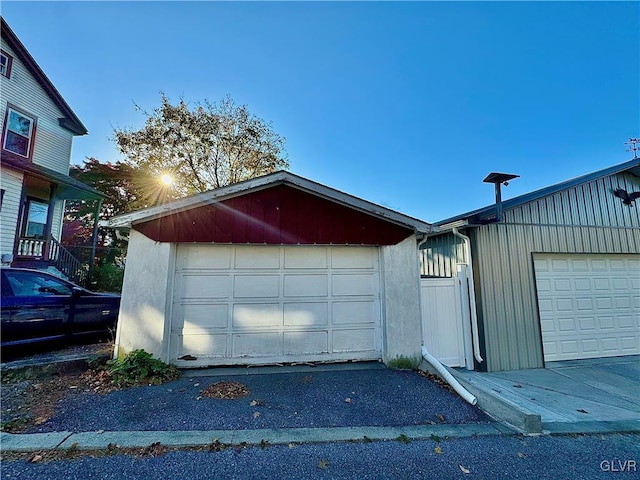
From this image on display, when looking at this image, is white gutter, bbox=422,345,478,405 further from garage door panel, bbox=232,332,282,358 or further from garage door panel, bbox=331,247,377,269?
garage door panel, bbox=232,332,282,358

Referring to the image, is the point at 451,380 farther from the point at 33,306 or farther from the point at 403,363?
the point at 33,306

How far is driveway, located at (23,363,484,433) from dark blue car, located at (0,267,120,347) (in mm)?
2076

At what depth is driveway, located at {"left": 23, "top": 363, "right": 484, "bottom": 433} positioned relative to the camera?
3.19 metres

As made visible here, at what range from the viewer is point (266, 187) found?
16.9ft

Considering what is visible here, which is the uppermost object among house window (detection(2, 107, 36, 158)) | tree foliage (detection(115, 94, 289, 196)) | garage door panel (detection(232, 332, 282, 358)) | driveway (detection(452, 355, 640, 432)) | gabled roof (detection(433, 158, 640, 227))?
tree foliage (detection(115, 94, 289, 196))

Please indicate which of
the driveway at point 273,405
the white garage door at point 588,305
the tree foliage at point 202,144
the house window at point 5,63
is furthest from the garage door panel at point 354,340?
the house window at point 5,63

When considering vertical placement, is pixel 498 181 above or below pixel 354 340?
above

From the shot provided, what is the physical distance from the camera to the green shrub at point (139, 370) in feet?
13.8

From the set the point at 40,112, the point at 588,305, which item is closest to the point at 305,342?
the point at 588,305

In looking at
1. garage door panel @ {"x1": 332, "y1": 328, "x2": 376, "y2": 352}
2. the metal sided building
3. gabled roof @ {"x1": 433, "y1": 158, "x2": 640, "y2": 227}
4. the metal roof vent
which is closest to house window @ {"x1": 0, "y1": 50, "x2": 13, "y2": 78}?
garage door panel @ {"x1": 332, "y1": 328, "x2": 376, "y2": 352}

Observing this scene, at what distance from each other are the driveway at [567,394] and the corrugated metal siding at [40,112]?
15.2 metres

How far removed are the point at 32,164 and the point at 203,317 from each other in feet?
33.3

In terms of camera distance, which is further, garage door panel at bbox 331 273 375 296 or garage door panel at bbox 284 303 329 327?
garage door panel at bbox 331 273 375 296

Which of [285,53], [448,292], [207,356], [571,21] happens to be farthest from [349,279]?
[571,21]
